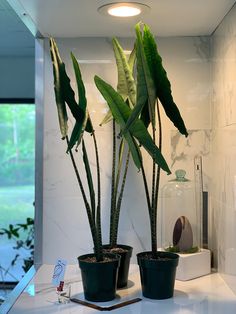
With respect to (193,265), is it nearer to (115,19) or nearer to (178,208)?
(178,208)

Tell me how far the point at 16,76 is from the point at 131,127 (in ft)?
10.0

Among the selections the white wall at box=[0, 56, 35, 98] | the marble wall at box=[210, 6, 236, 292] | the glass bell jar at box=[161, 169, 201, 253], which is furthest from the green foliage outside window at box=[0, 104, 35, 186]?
the marble wall at box=[210, 6, 236, 292]

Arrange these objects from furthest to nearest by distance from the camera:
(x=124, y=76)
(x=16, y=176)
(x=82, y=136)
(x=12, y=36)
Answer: (x=16, y=176) < (x=12, y=36) < (x=124, y=76) < (x=82, y=136)

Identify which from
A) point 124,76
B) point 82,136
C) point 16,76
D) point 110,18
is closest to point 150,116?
point 82,136

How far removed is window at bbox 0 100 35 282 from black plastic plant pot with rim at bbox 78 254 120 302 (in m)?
2.87

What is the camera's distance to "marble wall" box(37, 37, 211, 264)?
1.82m

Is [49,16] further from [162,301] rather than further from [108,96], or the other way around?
[162,301]

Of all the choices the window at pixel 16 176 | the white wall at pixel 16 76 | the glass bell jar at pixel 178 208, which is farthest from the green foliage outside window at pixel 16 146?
the glass bell jar at pixel 178 208

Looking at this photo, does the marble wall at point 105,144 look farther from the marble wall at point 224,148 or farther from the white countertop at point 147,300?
the white countertop at point 147,300

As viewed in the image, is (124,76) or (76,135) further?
(124,76)

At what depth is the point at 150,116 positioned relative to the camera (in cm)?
134

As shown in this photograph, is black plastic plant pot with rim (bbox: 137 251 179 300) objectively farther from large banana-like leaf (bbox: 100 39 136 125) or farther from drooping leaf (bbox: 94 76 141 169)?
large banana-like leaf (bbox: 100 39 136 125)

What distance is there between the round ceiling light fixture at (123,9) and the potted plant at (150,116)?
0.51ft

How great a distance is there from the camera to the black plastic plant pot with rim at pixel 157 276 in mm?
1362
